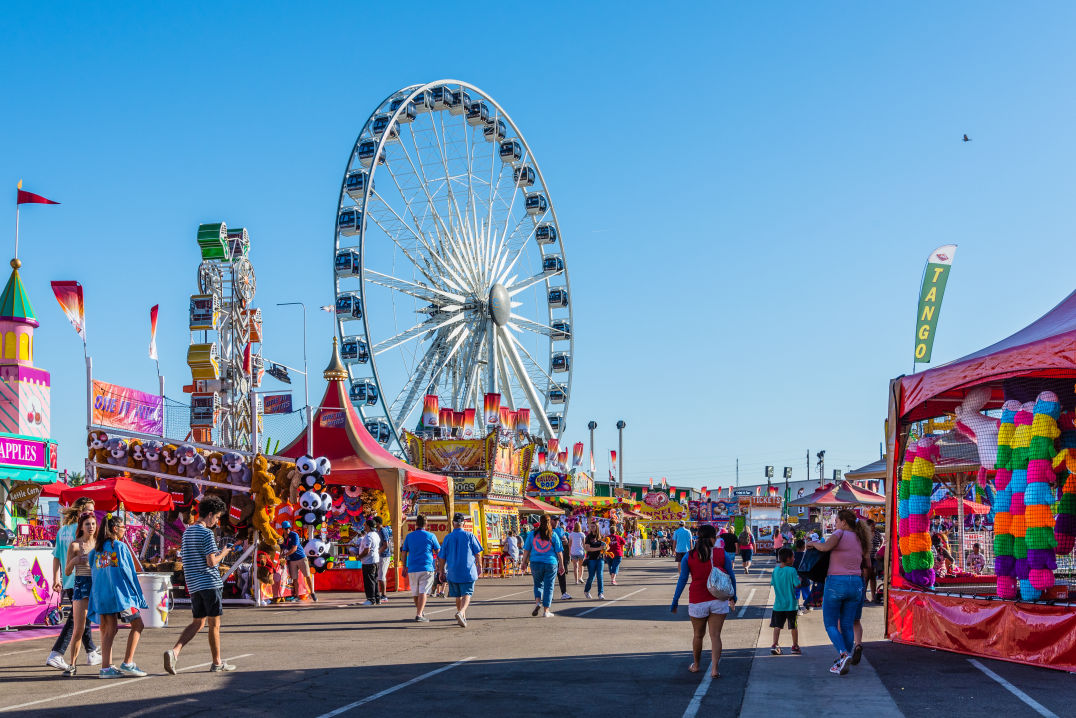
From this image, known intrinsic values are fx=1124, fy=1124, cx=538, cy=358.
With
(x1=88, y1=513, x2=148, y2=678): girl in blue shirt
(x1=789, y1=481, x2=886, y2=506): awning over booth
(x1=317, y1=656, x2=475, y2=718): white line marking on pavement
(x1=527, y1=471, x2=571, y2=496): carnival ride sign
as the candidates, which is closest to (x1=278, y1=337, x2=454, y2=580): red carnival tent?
(x1=789, y1=481, x2=886, y2=506): awning over booth

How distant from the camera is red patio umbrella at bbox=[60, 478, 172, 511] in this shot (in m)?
15.7

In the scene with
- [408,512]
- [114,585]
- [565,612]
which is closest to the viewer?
[114,585]

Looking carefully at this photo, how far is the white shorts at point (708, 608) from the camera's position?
30.1 feet

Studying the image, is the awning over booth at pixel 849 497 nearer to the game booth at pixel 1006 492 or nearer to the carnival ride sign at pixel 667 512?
the game booth at pixel 1006 492

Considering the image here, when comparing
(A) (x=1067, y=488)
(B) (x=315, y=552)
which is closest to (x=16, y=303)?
(B) (x=315, y=552)

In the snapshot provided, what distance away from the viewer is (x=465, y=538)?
1506 cm

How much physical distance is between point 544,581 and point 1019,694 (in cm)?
869

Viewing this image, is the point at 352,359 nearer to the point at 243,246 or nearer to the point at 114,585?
the point at 243,246

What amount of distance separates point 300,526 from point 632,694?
11.9 meters

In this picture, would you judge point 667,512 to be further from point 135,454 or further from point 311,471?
point 135,454

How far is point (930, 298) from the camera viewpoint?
1570cm

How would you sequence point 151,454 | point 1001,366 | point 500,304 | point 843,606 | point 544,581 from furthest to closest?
point 500,304
point 151,454
point 544,581
point 1001,366
point 843,606

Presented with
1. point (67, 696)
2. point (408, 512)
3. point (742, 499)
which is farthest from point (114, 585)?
point (742, 499)

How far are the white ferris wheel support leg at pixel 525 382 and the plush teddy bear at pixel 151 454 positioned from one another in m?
23.6
